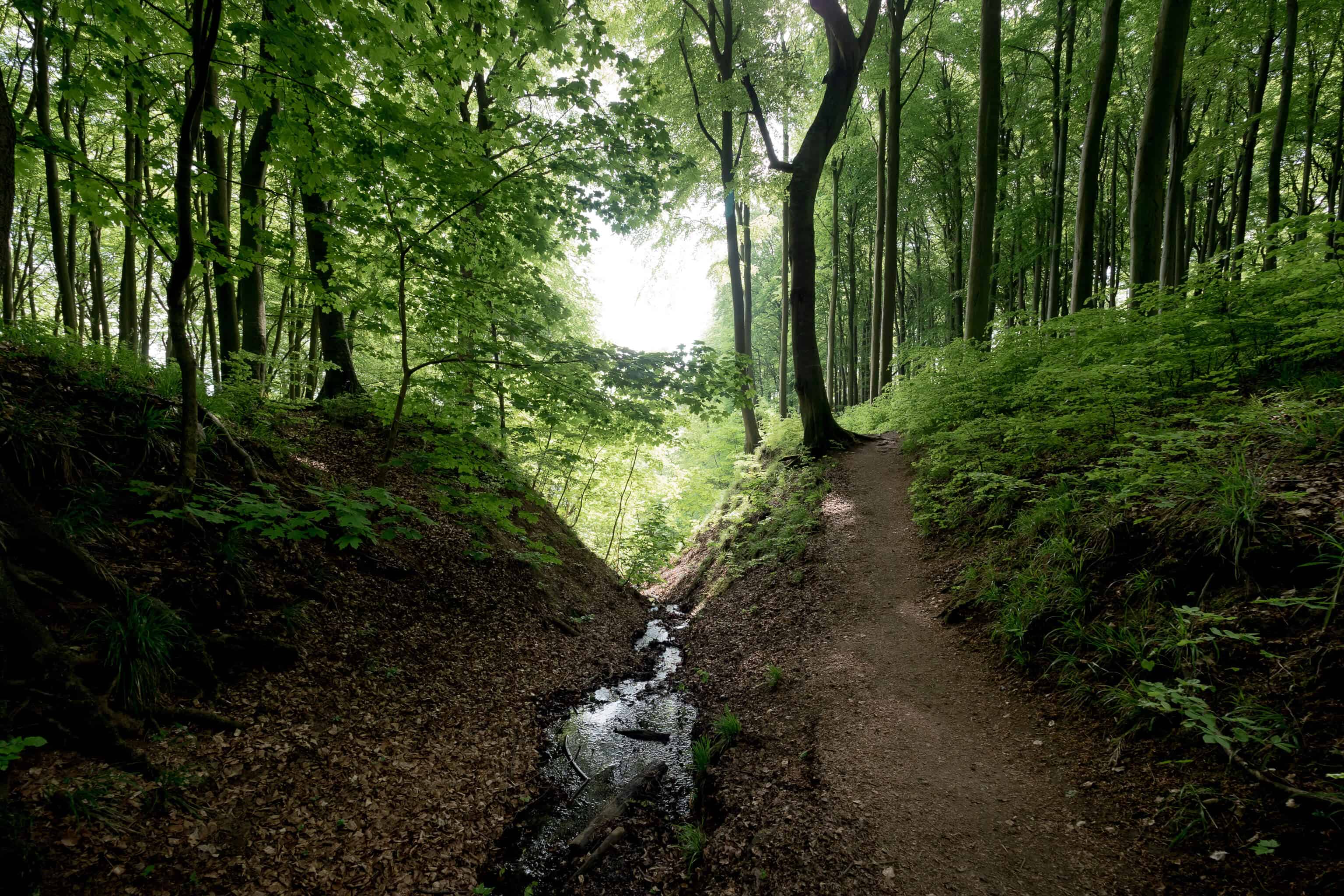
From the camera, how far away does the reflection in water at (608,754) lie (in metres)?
4.25

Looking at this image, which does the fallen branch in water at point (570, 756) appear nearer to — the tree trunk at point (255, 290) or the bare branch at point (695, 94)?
the tree trunk at point (255, 290)

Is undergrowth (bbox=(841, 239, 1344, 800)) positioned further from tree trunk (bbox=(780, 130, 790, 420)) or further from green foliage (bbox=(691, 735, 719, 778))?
tree trunk (bbox=(780, 130, 790, 420))

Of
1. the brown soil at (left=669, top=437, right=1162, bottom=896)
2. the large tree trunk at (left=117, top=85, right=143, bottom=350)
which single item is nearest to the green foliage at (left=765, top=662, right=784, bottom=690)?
the brown soil at (left=669, top=437, right=1162, bottom=896)

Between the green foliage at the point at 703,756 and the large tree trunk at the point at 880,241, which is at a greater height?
the large tree trunk at the point at 880,241

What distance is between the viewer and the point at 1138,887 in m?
2.70

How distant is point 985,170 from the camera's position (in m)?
10.9

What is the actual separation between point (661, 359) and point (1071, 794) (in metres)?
4.93

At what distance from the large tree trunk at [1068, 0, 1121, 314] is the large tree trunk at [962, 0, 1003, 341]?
1548 mm

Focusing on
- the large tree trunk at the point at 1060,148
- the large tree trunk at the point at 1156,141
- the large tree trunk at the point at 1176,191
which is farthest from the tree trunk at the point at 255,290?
the large tree trunk at the point at 1176,191

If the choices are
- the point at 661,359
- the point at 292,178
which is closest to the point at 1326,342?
the point at 661,359

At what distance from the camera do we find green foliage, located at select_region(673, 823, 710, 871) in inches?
151

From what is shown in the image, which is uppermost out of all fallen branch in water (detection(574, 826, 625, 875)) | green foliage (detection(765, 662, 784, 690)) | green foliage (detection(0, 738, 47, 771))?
green foliage (detection(0, 738, 47, 771))

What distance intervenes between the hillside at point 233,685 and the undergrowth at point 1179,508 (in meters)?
5.09

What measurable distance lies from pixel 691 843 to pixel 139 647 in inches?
168
